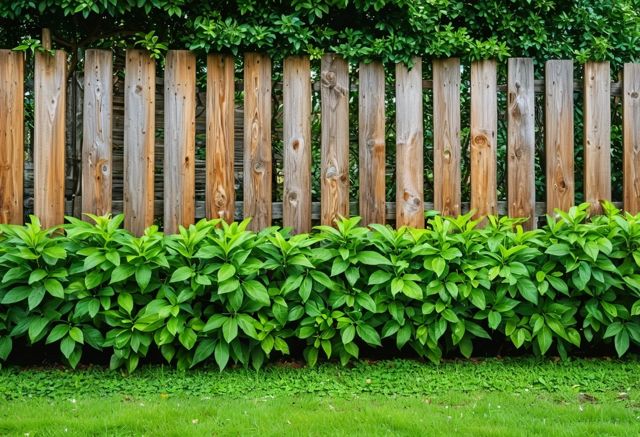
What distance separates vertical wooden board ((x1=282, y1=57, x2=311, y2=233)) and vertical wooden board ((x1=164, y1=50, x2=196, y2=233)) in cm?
70

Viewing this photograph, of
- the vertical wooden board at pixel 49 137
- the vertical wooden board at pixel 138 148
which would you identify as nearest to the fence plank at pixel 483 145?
the vertical wooden board at pixel 138 148

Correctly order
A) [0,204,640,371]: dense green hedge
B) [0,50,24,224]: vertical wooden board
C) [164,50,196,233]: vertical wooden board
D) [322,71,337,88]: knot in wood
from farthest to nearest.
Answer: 1. [322,71,337,88]: knot in wood
2. [164,50,196,233]: vertical wooden board
3. [0,50,24,224]: vertical wooden board
4. [0,204,640,371]: dense green hedge

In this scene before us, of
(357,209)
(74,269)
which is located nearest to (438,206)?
(357,209)

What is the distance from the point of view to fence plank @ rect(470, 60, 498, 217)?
5102 millimetres

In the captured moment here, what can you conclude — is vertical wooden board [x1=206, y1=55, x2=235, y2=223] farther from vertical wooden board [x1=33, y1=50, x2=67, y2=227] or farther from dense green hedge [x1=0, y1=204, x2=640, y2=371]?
vertical wooden board [x1=33, y1=50, x2=67, y2=227]

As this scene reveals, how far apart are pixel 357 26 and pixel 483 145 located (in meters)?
1.40

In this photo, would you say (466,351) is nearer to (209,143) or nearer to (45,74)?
(209,143)

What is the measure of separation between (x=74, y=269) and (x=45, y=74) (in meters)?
1.48

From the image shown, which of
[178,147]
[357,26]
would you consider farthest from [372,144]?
[178,147]

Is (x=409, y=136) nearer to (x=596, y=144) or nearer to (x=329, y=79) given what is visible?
(x=329, y=79)

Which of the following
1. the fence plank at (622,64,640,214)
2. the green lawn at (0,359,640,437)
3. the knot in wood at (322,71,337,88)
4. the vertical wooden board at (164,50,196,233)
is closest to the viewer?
the green lawn at (0,359,640,437)

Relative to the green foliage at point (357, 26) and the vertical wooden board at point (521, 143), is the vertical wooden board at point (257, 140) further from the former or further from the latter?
the vertical wooden board at point (521, 143)

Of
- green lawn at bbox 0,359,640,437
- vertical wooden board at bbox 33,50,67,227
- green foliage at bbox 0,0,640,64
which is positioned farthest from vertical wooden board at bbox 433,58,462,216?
vertical wooden board at bbox 33,50,67,227

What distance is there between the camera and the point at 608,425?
10.6 feet
